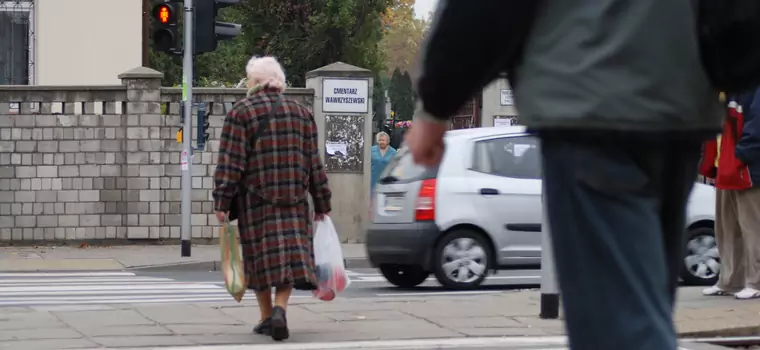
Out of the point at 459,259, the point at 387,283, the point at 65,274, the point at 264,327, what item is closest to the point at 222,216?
the point at 264,327

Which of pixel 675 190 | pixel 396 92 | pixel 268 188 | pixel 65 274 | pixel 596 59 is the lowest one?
pixel 65 274

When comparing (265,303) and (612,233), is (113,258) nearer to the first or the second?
(265,303)

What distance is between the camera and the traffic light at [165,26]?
15875 mm

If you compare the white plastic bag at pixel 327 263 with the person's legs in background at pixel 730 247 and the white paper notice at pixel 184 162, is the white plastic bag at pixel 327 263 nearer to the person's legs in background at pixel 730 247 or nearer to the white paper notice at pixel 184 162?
the person's legs in background at pixel 730 247

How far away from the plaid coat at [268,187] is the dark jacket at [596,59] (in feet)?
16.1

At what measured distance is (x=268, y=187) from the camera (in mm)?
7312

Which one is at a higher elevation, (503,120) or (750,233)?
(503,120)

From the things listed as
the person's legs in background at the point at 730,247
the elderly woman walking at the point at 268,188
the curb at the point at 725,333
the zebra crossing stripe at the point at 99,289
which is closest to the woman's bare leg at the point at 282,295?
the elderly woman walking at the point at 268,188

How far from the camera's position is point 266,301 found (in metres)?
7.50

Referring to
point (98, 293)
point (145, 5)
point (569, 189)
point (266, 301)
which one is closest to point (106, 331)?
point (266, 301)

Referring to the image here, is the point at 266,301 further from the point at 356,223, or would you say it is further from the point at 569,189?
the point at 356,223

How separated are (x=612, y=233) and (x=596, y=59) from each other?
0.33 meters

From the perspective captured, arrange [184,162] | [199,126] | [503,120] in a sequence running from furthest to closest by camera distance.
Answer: [503,120]
[199,126]
[184,162]

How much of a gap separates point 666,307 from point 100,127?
16.0 meters
